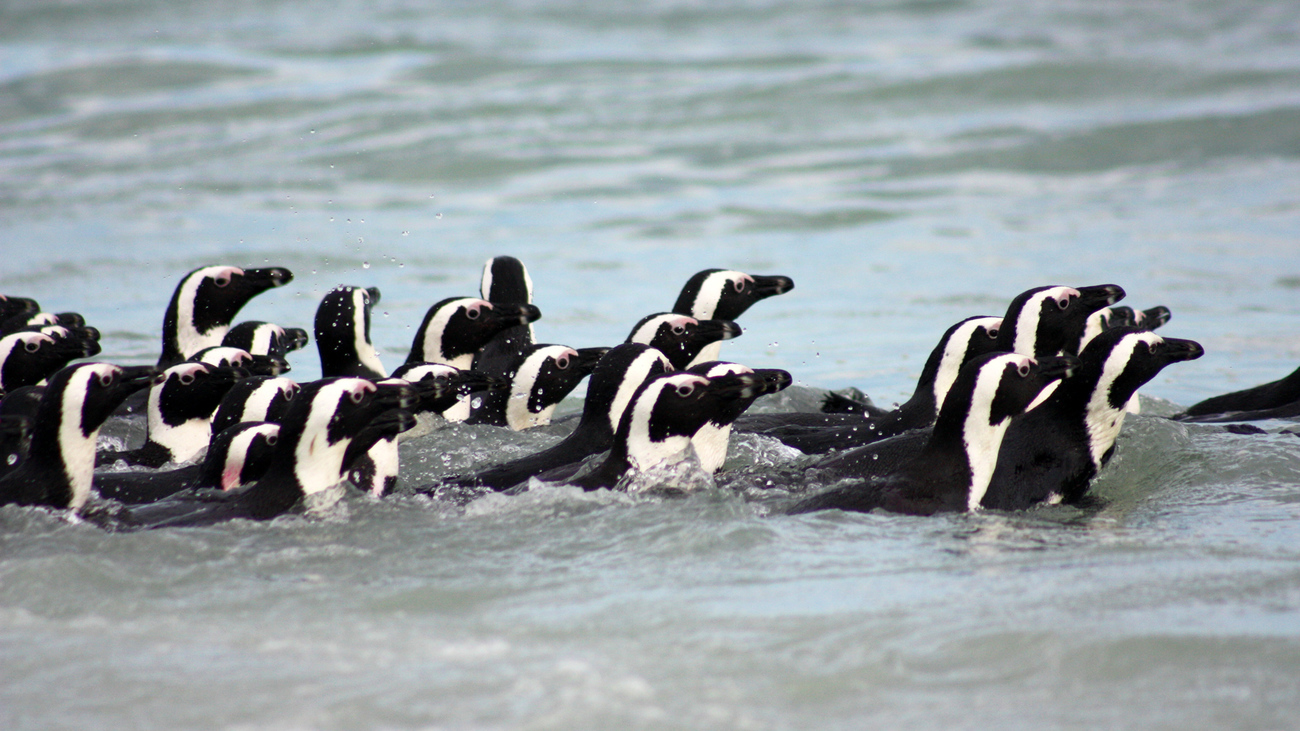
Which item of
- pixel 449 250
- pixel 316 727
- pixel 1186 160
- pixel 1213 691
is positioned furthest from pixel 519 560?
pixel 1186 160

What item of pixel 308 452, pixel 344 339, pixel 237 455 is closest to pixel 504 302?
pixel 344 339

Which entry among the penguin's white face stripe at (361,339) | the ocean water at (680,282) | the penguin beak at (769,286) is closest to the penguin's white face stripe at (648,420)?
the ocean water at (680,282)

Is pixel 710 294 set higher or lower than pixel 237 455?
higher

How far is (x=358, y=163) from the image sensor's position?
21062 millimetres

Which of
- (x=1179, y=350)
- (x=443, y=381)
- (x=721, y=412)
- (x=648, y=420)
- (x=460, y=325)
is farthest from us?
(x=460, y=325)

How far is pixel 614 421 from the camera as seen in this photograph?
22.9ft

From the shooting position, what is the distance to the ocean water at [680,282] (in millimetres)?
4301

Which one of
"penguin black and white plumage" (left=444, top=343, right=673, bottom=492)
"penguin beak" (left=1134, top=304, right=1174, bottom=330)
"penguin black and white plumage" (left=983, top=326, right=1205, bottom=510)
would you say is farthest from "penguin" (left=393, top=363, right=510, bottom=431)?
"penguin beak" (left=1134, top=304, right=1174, bottom=330)

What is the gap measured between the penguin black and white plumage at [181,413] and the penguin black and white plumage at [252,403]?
1.26 ft

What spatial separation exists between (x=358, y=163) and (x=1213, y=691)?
1833 cm

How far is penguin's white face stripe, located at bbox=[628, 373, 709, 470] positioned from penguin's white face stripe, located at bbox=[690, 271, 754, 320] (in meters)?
2.48

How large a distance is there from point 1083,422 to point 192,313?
5429 mm

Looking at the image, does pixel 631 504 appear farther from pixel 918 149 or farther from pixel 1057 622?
pixel 918 149

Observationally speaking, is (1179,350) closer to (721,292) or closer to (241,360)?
(721,292)
